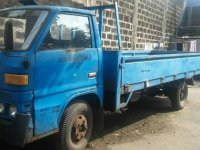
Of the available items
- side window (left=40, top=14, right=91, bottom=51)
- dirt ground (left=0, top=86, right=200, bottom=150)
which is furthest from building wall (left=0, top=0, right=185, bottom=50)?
dirt ground (left=0, top=86, right=200, bottom=150)

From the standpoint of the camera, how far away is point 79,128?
4863 mm

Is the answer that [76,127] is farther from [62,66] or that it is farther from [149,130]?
[149,130]

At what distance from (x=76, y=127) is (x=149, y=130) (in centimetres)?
214

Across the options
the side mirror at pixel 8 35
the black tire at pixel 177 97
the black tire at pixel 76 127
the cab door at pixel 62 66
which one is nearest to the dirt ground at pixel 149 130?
the black tire at pixel 177 97

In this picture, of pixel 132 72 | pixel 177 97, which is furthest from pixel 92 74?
pixel 177 97

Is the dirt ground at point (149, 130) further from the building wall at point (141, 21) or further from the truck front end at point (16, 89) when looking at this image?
the building wall at point (141, 21)

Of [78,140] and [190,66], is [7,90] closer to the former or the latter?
[78,140]

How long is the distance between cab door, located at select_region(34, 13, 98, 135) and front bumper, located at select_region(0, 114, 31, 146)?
0.63ft

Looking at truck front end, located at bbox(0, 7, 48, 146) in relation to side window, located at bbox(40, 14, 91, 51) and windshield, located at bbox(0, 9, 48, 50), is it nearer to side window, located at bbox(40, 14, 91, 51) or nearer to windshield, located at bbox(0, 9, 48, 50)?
windshield, located at bbox(0, 9, 48, 50)

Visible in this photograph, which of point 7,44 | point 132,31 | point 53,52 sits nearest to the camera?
point 7,44

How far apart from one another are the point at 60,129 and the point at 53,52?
1.07 m

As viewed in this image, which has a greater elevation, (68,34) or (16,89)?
(68,34)

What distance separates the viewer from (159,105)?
29.1 feet

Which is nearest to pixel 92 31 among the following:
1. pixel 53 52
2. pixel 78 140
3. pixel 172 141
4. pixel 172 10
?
pixel 53 52
